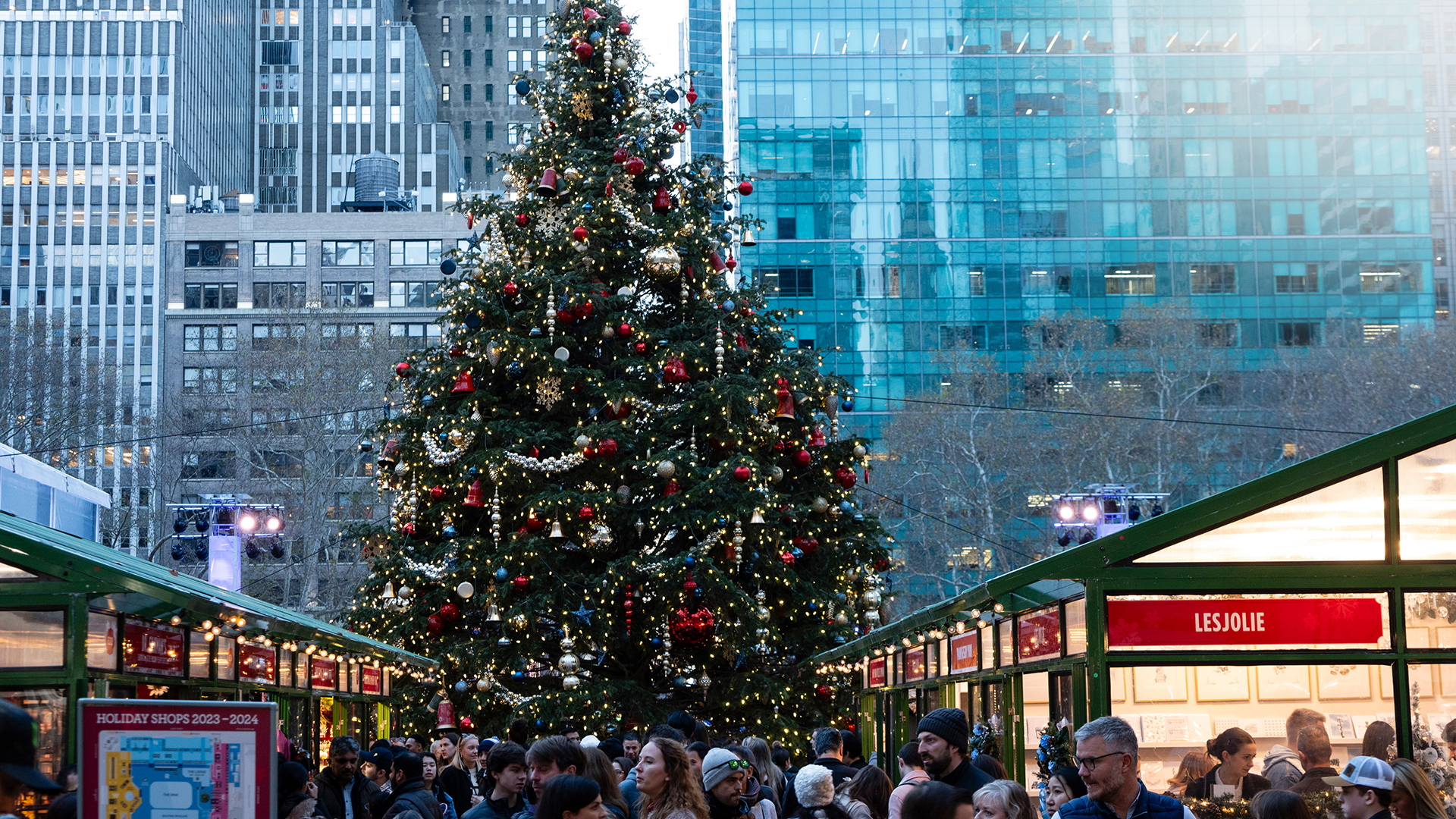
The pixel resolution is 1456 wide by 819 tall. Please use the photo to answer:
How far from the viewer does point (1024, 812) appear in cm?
668

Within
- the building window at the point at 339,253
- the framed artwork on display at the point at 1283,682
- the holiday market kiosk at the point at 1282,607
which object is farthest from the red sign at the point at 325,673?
the building window at the point at 339,253

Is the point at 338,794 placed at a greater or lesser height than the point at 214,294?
lesser

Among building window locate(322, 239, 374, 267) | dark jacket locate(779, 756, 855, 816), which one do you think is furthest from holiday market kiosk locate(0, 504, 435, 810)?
building window locate(322, 239, 374, 267)

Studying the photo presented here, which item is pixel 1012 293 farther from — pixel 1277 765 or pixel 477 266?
pixel 1277 765

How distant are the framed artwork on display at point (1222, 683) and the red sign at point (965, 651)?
4783 millimetres

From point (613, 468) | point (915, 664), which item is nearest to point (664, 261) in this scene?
point (613, 468)

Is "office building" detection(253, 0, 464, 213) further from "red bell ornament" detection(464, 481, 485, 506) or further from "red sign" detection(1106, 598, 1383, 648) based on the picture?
"red sign" detection(1106, 598, 1383, 648)

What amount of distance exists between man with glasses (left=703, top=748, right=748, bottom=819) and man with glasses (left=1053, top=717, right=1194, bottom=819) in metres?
1.74

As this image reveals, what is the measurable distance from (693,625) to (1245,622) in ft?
35.2

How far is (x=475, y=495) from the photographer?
21.3 meters

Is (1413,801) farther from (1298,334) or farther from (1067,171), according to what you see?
(1067,171)

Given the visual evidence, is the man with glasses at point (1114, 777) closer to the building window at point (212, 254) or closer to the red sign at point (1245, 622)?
the red sign at point (1245, 622)

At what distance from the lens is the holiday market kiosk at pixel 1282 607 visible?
432 inches

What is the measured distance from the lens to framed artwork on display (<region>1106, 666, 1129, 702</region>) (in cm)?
1102
